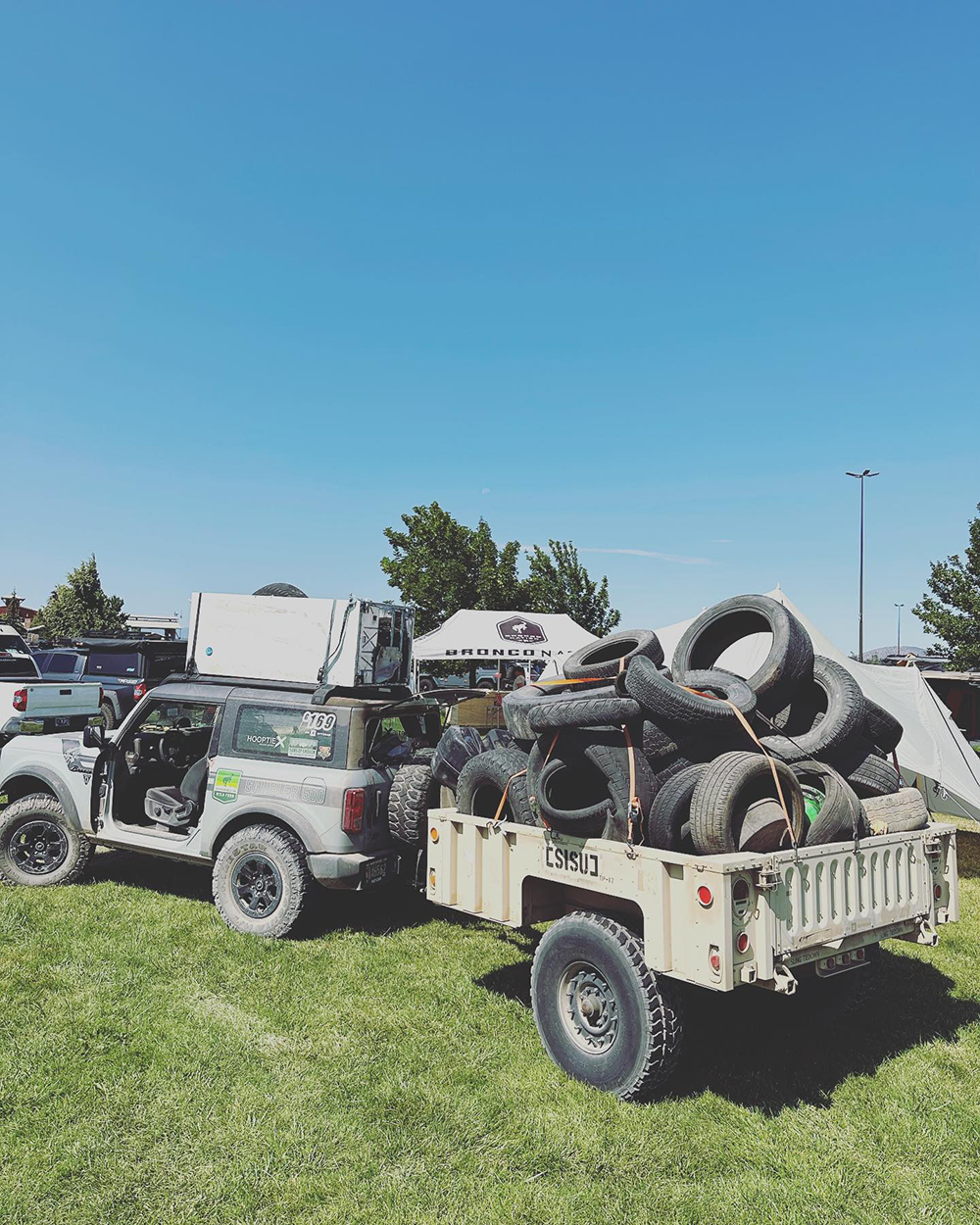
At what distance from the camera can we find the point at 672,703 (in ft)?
13.6

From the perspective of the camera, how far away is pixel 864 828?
14.5 feet

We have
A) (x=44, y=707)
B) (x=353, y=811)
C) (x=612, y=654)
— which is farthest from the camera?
(x=44, y=707)

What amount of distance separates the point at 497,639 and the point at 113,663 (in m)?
8.90

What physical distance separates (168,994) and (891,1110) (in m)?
4.02

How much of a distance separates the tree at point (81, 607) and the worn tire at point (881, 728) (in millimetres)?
38683

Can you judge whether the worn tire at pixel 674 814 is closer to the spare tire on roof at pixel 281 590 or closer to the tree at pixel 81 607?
the spare tire on roof at pixel 281 590

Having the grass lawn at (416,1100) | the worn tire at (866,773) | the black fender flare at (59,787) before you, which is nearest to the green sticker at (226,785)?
the grass lawn at (416,1100)

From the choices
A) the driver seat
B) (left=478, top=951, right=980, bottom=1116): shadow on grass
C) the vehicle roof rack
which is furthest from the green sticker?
(left=478, top=951, right=980, bottom=1116): shadow on grass

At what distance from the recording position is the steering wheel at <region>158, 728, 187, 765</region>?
7.90 metres

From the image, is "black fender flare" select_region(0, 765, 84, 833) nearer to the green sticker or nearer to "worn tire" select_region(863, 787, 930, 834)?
the green sticker

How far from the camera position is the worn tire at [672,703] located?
4141 millimetres

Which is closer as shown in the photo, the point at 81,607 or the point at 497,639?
the point at 497,639

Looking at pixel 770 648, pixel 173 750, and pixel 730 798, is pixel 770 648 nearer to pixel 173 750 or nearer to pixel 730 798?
pixel 730 798

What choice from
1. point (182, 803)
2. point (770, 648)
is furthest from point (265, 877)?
point (770, 648)
